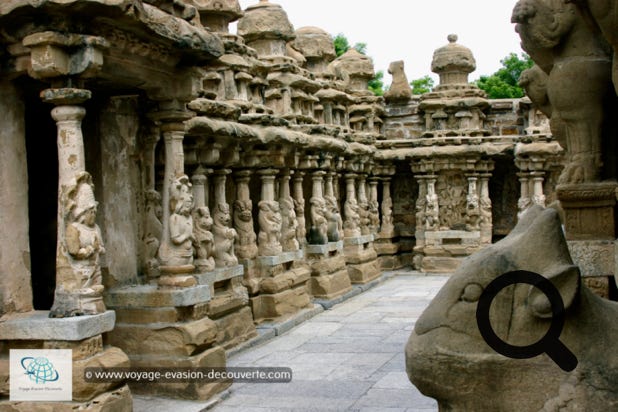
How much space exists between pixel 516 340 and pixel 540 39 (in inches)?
105

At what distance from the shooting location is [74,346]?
5168 mm

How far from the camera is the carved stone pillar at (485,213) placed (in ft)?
50.3

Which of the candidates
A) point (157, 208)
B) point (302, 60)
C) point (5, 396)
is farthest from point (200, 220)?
point (302, 60)

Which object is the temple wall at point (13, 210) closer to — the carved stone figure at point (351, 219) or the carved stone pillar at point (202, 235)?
the carved stone pillar at point (202, 235)

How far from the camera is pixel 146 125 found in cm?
702

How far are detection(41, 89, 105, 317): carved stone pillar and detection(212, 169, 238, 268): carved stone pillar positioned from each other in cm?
314

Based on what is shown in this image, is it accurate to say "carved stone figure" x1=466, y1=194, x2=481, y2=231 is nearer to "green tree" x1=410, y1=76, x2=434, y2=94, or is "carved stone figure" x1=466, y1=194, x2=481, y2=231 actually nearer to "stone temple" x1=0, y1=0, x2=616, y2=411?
"stone temple" x1=0, y1=0, x2=616, y2=411

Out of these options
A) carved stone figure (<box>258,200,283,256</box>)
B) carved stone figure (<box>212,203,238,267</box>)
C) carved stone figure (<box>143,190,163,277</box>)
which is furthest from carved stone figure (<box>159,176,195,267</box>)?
carved stone figure (<box>258,200,283,256</box>)

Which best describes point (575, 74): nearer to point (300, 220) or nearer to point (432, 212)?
point (300, 220)

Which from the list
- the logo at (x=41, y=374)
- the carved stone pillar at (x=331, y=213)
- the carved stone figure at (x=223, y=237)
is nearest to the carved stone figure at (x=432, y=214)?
the carved stone pillar at (x=331, y=213)

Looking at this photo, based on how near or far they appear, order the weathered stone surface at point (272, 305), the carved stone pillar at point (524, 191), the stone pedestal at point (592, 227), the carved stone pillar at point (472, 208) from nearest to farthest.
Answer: the stone pedestal at point (592, 227) → the weathered stone surface at point (272, 305) → the carved stone pillar at point (524, 191) → the carved stone pillar at point (472, 208)

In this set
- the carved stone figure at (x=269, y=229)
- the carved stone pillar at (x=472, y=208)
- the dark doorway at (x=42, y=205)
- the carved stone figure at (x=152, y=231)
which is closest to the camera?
the dark doorway at (x=42, y=205)

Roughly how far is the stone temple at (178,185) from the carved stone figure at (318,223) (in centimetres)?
3

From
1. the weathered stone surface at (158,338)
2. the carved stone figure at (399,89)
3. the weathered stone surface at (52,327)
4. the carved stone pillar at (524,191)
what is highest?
the carved stone figure at (399,89)
